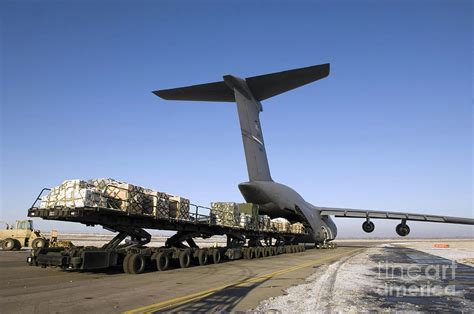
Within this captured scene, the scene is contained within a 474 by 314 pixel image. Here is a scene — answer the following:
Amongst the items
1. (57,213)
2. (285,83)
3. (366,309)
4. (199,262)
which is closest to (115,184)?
(57,213)

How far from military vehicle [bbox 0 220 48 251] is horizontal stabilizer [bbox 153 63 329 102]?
16.1 m

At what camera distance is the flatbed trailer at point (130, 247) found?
528 inches

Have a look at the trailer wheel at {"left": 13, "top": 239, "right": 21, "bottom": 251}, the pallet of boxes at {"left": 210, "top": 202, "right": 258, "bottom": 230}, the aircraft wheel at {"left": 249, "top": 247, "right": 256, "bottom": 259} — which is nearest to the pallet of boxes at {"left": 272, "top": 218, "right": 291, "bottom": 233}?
the pallet of boxes at {"left": 210, "top": 202, "right": 258, "bottom": 230}

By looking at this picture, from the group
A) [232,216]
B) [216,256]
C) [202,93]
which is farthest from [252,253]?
[202,93]

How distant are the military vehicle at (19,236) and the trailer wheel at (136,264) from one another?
19271 millimetres

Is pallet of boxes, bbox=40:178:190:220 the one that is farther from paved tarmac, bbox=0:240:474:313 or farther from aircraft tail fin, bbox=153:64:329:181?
aircraft tail fin, bbox=153:64:329:181

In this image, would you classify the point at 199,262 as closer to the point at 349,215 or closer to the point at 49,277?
the point at 49,277

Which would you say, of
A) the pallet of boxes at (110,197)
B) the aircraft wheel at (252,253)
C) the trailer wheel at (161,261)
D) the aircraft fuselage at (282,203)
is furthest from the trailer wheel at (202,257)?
the aircraft fuselage at (282,203)

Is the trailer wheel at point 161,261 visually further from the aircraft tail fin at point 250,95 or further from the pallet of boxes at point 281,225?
the pallet of boxes at point 281,225

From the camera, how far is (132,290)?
10852 millimetres

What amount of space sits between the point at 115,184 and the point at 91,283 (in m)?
4.05

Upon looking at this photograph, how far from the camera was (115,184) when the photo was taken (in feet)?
48.6

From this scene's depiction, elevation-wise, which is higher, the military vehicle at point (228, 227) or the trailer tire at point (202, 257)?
the military vehicle at point (228, 227)

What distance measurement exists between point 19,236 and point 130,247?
20.8 metres
